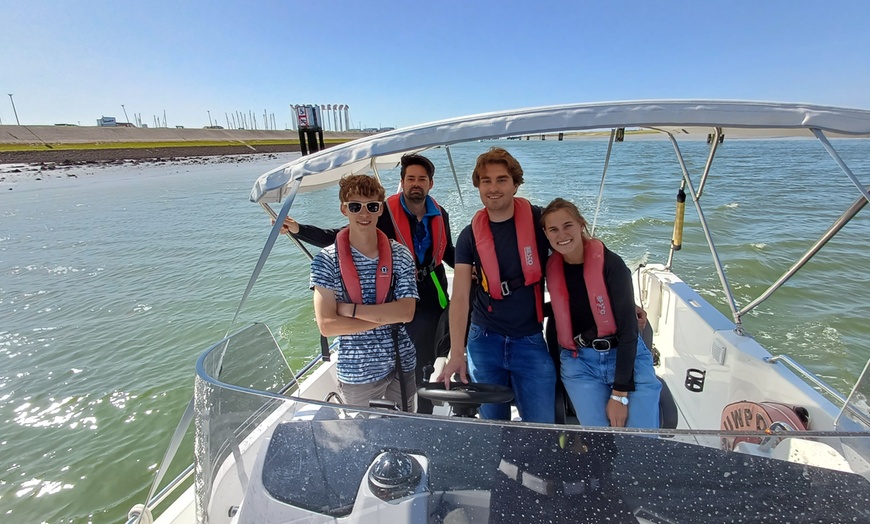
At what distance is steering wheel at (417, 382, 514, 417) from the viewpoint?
1.48 m

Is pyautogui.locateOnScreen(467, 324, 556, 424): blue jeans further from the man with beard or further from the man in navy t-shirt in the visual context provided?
the man with beard

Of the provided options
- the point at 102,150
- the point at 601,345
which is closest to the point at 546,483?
the point at 601,345

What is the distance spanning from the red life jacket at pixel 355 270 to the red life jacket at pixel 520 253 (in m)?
0.46

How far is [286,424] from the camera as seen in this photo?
120cm

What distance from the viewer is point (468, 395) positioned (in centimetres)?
148

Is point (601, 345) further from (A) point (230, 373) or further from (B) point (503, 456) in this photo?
(A) point (230, 373)

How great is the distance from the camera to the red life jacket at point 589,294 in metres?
1.88

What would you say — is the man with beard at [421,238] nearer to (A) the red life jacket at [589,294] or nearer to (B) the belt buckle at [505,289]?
(B) the belt buckle at [505,289]

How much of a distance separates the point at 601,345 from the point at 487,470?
41.8 inches

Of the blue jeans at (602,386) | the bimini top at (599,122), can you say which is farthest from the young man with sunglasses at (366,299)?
the blue jeans at (602,386)

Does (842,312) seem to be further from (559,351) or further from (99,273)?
(99,273)

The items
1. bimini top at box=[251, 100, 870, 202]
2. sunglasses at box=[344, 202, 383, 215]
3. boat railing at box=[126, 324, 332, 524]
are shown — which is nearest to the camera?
boat railing at box=[126, 324, 332, 524]

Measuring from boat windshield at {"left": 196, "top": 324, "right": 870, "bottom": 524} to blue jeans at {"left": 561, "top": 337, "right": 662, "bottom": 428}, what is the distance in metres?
0.91

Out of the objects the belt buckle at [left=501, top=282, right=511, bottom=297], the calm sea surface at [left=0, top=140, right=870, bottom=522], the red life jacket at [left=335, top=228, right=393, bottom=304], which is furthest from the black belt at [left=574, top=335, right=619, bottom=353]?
the calm sea surface at [left=0, top=140, right=870, bottom=522]
